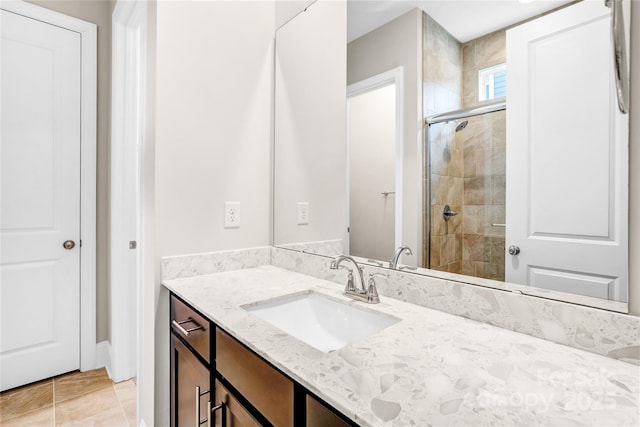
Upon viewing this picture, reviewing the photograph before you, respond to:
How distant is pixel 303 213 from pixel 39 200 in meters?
1.68

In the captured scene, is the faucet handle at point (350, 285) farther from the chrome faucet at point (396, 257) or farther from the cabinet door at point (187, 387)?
the cabinet door at point (187, 387)

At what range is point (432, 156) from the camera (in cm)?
106

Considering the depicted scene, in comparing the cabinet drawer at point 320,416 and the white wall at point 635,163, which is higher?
the white wall at point 635,163

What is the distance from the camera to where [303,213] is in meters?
1.58

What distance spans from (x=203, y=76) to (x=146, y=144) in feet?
1.23

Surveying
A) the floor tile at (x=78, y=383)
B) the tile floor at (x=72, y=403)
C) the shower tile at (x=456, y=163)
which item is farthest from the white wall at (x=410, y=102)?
the floor tile at (x=78, y=383)

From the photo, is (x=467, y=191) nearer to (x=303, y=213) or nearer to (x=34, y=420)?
(x=303, y=213)

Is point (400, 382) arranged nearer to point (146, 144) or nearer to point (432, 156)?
point (432, 156)

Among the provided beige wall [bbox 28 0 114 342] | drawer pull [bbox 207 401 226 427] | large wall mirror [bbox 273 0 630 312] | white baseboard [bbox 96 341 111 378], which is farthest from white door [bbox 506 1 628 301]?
white baseboard [bbox 96 341 111 378]

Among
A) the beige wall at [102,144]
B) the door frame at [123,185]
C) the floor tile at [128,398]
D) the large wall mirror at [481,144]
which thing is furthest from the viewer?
the beige wall at [102,144]

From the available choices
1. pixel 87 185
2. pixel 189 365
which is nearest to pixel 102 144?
pixel 87 185

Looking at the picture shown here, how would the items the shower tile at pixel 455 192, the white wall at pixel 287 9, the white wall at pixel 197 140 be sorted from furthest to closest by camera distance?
the white wall at pixel 287 9 → the white wall at pixel 197 140 → the shower tile at pixel 455 192

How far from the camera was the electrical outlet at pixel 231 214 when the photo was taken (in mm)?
1506

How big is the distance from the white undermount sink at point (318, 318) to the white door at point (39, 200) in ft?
5.69
